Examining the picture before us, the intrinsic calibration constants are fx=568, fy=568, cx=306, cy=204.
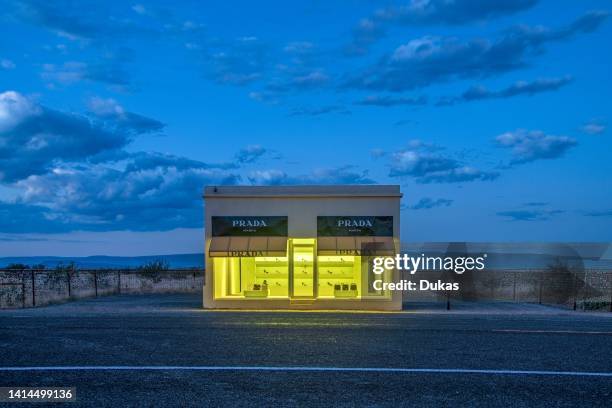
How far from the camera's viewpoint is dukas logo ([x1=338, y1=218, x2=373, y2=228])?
2611 cm

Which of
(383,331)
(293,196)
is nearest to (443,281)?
(293,196)

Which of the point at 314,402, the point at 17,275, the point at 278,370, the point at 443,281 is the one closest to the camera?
the point at 314,402

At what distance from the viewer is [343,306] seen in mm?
25719

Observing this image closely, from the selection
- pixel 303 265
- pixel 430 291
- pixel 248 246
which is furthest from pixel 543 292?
pixel 248 246

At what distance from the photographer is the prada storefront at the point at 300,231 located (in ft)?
84.6

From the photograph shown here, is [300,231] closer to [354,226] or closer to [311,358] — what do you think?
[354,226]

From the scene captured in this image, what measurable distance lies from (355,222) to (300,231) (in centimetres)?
257

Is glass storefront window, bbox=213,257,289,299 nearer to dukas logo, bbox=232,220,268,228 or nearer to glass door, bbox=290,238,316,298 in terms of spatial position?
glass door, bbox=290,238,316,298

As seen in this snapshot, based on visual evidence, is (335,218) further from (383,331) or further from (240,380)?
(240,380)

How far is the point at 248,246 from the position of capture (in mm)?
25969

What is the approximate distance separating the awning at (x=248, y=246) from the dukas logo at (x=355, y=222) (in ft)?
8.99

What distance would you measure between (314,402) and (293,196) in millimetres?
18466

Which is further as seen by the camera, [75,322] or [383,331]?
[75,322]

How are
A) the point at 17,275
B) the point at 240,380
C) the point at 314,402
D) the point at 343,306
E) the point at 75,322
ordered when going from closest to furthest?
1. the point at 314,402
2. the point at 240,380
3. the point at 75,322
4. the point at 343,306
5. the point at 17,275
